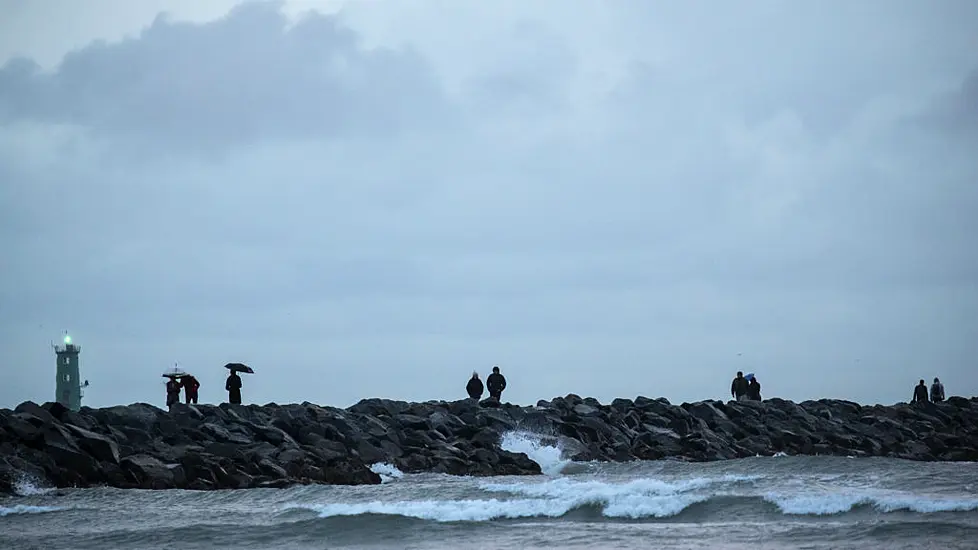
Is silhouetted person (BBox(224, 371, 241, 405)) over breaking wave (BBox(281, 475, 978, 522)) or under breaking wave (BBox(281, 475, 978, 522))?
over

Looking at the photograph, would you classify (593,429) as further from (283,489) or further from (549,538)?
(549,538)

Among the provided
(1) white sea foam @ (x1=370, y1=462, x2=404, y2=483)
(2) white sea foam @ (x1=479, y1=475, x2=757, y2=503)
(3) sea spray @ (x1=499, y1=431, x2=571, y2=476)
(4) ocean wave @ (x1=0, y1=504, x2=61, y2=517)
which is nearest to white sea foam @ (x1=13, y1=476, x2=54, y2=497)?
(4) ocean wave @ (x1=0, y1=504, x2=61, y2=517)

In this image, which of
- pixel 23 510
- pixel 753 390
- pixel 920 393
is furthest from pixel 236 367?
pixel 920 393

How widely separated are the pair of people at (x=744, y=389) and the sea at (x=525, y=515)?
40.1 ft

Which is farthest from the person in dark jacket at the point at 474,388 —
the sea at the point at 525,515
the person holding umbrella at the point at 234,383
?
the sea at the point at 525,515

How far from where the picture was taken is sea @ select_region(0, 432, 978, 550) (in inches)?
632

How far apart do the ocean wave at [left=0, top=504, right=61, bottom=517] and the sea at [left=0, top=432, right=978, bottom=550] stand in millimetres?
29

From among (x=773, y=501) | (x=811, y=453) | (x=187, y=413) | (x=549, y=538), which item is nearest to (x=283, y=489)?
(x=187, y=413)

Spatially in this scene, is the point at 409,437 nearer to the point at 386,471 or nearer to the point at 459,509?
the point at 386,471

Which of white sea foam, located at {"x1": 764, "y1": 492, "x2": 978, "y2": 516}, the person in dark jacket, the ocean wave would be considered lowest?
white sea foam, located at {"x1": 764, "y1": 492, "x2": 978, "y2": 516}

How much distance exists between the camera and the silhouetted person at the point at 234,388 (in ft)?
101

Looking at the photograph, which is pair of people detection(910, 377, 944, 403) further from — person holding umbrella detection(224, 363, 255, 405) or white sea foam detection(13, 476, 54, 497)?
white sea foam detection(13, 476, 54, 497)

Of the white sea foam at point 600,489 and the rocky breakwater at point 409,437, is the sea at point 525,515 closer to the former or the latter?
the white sea foam at point 600,489

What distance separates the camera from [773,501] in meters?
18.8
